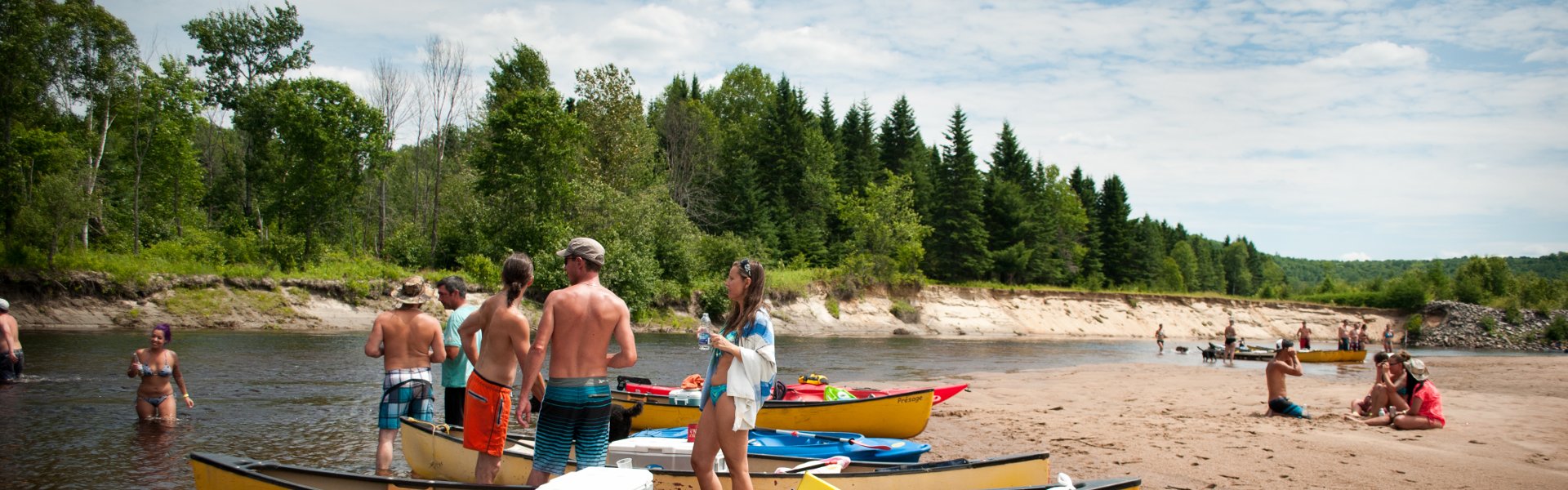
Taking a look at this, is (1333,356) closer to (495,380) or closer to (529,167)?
(495,380)

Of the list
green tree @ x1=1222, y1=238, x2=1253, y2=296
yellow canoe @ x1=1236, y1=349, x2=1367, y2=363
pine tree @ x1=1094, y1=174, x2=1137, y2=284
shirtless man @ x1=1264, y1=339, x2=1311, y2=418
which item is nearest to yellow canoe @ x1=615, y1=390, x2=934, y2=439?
shirtless man @ x1=1264, y1=339, x2=1311, y2=418

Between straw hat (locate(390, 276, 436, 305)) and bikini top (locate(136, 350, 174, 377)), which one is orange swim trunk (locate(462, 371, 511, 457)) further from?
bikini top (locate(136, 350, 174, 377))

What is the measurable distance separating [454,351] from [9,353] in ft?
36.0

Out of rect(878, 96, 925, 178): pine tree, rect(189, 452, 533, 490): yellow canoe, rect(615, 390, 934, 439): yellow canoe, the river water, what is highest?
rect(878, 96, 925, 178): pine tree

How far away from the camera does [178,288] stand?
30.2m

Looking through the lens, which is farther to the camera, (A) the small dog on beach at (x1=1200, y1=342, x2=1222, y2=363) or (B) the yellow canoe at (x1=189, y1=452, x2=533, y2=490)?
(A) the small dog on beach at (x1=1200, y1=342, x2=1222, y2=363)

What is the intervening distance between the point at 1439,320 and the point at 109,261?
259ft

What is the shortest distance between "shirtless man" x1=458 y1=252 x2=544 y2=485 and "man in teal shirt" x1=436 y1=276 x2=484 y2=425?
5.24 ft

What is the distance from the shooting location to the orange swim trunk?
5.80 meters

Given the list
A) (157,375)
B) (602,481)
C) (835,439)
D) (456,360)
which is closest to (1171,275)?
(835,439)

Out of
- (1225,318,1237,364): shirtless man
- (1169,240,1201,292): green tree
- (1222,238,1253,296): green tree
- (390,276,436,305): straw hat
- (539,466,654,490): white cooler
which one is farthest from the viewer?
(1222,238,1253,296): green tree

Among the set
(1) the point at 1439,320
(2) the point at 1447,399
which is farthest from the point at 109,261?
(1) the point at 1439,320

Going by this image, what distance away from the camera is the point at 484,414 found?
5.82m

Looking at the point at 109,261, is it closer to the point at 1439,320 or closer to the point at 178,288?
the point at 178,288
